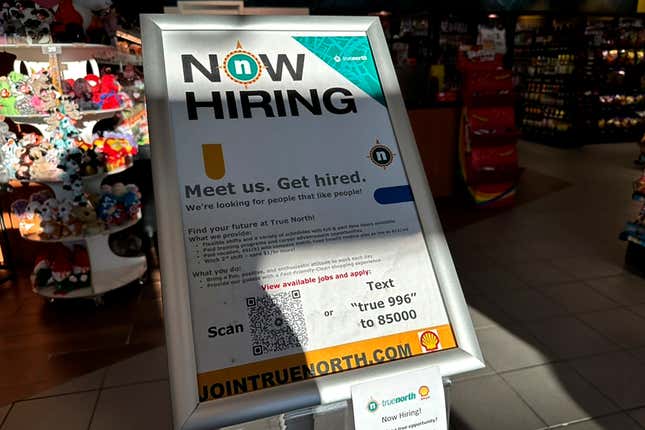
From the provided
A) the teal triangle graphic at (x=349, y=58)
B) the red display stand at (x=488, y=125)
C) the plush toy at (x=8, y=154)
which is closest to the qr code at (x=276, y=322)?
the teal triangle graphic at (x=349, y=58)

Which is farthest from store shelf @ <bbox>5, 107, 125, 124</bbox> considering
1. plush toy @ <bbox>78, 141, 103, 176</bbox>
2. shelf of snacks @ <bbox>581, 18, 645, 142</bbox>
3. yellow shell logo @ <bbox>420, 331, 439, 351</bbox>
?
shelf of snacks @ <bbox>581, 18, 645, 142</bbox>

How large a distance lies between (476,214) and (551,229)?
2.57ft

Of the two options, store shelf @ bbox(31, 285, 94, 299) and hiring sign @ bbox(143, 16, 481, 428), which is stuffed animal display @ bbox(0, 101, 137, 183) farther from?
hiring sign @ bbox(143, 16, 481, 428)

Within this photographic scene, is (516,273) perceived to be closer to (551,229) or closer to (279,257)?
(551,229)

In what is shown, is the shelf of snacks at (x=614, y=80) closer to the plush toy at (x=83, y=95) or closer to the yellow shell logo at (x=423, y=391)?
the plush toy at (x=83, y=95)

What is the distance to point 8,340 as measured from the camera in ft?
9.59

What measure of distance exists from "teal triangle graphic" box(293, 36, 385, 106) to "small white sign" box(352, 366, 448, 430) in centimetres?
66

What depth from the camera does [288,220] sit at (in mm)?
1039

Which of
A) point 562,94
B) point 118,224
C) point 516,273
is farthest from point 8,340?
point 562,94

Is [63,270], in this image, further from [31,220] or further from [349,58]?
[349,58]

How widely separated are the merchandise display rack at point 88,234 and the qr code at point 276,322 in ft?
8.87

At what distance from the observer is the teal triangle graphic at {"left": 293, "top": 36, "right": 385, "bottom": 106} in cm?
119

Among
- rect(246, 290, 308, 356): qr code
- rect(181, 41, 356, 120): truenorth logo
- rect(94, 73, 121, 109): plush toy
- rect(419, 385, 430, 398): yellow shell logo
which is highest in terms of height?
rect(181, 41, 356, 120): truenorth logo

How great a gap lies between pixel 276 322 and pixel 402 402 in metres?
0.29
